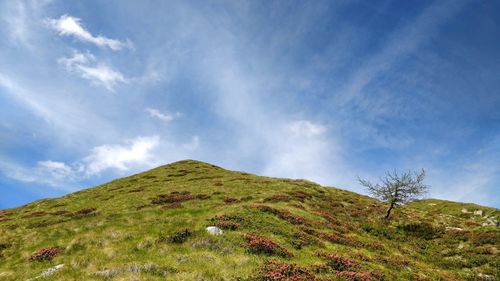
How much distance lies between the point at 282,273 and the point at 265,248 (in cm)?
308

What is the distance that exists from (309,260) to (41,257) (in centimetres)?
1405

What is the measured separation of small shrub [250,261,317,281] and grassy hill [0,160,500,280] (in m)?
0.04

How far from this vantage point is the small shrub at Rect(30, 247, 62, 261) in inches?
675

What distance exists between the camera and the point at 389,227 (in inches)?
1346

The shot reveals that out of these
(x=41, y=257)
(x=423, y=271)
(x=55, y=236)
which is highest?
(x=55, y=236)

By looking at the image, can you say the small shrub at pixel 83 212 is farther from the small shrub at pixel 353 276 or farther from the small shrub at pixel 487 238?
the small shrub at pixel 487 238

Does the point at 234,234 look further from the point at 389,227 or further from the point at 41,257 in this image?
the point at 389,227

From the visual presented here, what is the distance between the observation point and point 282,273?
1280 cm

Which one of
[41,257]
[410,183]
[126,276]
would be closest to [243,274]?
[126,276]

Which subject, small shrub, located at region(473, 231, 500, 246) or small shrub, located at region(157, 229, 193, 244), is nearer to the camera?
small shrub, located at region(157, 229, 193, 244)

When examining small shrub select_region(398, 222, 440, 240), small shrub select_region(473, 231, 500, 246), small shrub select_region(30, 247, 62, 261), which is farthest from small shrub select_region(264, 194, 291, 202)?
small shrub select_region(30, 247, 62, 261)

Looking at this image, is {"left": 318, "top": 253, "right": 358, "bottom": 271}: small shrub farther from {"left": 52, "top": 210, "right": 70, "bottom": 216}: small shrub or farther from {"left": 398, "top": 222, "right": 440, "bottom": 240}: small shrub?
{"left": 52, "top": 210, "right": 70, "bottom": 216}: small shrub

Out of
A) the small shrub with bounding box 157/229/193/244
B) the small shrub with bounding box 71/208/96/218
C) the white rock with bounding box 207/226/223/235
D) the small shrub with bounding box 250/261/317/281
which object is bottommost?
the small shrub with bounding box 250/261/317/281

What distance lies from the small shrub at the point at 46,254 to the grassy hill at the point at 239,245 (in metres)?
0.06
